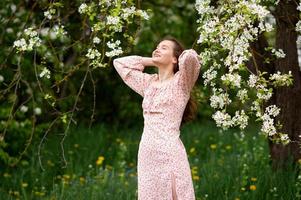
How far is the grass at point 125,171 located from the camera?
15.1 feet

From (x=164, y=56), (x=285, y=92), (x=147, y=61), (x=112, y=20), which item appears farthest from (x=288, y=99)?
(x=112, y=20)

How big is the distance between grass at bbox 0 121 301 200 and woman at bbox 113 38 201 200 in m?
0.98

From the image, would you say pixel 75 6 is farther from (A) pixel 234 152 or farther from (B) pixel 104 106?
(B) pixel 104 106

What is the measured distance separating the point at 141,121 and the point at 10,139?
2.50 metres

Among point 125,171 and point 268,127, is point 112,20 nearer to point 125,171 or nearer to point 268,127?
point 268,127

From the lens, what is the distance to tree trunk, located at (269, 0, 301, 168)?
15.3ft

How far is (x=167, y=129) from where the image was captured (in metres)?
3.48

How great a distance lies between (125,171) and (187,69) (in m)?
2.59

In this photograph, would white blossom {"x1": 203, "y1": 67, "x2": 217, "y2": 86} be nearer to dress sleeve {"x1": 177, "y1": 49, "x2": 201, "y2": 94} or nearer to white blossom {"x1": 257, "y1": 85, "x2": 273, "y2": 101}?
dress sleeve {"x1": 177, "y1": 49, "x2": 201, "y2": 94}

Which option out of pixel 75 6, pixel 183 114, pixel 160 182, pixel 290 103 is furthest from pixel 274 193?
pixel 75 6

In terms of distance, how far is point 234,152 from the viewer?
21.1 feet

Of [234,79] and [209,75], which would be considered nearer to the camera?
[234,79]

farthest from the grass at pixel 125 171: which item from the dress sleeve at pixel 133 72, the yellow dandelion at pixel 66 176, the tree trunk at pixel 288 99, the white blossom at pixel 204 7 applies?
the white blossom at pixel 204 7

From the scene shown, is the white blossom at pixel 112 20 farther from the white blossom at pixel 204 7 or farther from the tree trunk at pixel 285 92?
the tree trunk at pixel 285 92
